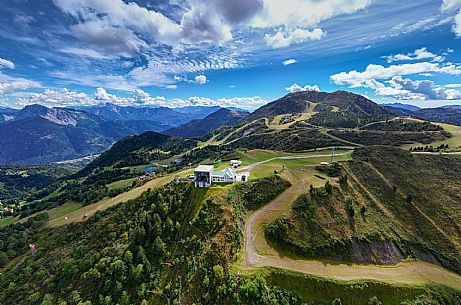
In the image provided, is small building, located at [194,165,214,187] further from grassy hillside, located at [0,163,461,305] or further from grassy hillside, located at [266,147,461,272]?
grassy hillside, located at [266,147,461,272]

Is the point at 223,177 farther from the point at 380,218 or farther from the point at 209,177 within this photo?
the point at 380,218

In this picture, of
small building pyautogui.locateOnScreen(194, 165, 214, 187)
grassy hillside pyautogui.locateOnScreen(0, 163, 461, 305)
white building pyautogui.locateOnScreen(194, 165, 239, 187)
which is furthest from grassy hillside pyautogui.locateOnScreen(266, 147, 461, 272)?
small building pyautogui.locateOnScreen(194, 165, 214, 187)

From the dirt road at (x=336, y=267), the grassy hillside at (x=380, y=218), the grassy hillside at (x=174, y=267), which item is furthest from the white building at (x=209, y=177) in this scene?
the grassy hillside at (x=380, y=218)

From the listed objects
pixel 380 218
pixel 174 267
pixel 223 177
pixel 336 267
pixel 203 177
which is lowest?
pixel 336 267

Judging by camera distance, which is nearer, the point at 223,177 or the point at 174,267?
the point at 174,267

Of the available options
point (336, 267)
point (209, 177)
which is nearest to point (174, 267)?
point (209, 177)

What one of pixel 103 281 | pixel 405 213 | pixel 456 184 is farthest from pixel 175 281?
pixel 456 184

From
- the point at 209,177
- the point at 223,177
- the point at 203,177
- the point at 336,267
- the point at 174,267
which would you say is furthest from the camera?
the point at 223,177

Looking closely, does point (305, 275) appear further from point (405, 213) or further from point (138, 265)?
point (405, 213)
